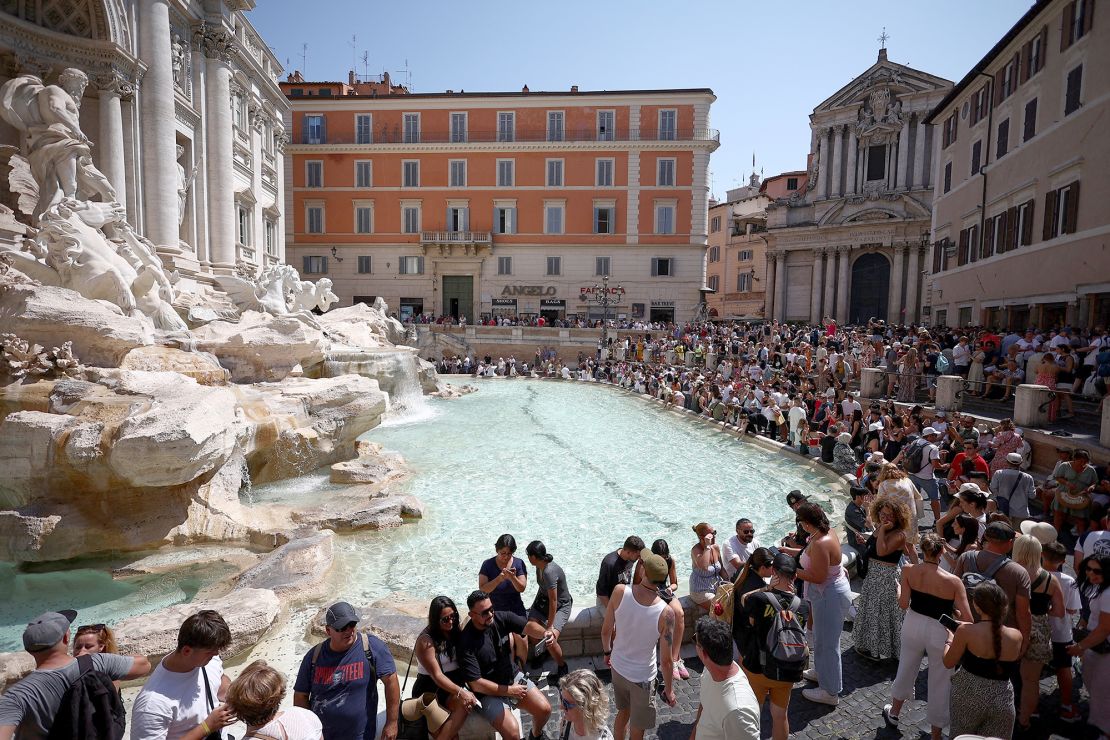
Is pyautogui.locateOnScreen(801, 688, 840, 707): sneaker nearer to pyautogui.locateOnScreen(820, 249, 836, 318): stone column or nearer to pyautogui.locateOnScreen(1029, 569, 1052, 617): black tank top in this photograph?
pyautogui.locateOnScreen(1029, 569, 1052, 617): black tank top

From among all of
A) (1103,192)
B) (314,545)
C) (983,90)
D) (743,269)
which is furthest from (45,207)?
(743,269)

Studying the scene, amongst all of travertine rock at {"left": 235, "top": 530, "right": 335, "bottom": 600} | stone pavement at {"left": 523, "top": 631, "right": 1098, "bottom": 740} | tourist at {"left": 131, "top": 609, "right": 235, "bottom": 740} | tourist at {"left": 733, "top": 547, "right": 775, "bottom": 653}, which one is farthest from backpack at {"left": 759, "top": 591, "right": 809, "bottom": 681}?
travertine rock at {"left": 235, "top": 530, "right": 335, "bottom": 600}

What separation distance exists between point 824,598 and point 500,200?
115 feet

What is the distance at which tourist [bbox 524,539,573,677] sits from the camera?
4332 millimetres

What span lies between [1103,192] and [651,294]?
2435cm

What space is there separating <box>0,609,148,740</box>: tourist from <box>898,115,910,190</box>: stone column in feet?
118

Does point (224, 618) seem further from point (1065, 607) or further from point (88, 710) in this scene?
point (1065, 607)

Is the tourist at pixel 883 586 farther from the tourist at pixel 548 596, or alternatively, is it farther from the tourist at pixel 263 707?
the tourist at pixel 263 707

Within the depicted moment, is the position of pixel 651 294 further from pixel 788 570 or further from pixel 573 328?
pixel 788 570

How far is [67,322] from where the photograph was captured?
7.70 meters

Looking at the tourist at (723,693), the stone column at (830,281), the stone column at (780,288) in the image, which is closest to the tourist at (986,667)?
the tourist at (723,693)

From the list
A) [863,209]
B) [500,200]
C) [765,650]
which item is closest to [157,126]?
[765,650]

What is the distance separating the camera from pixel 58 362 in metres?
7.37

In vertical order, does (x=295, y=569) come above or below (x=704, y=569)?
below
